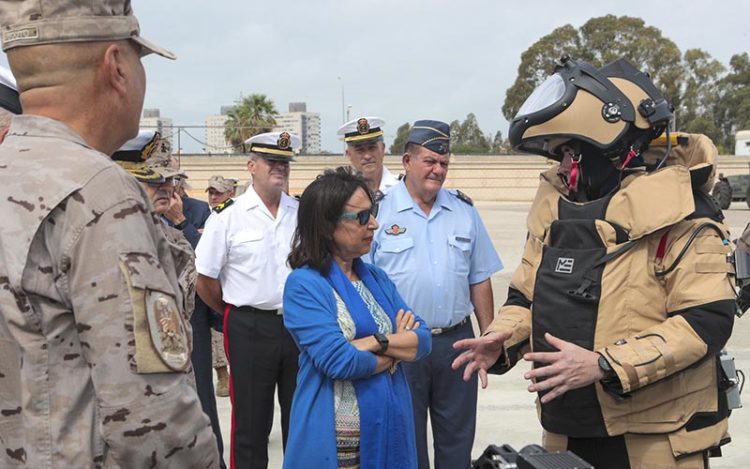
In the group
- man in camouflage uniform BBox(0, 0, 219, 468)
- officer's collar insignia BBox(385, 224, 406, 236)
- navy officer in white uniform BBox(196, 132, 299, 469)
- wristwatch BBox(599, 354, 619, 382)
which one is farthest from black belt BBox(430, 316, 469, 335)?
man in camouflage uniform BBox(0, 0, 219, 468)

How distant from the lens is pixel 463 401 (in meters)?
4.29

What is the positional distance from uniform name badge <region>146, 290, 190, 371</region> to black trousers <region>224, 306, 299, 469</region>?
306 cm

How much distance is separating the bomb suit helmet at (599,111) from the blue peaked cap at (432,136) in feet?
5.55

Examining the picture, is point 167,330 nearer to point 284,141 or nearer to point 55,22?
point 55,22

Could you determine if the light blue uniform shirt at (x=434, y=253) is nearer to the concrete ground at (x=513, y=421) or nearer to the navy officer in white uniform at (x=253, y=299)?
the navy officer in white uniform at (x=253, y=299)

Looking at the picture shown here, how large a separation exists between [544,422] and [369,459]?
26.8 inches

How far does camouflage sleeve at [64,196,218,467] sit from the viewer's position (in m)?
1.44

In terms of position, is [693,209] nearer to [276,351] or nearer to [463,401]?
[463,401]

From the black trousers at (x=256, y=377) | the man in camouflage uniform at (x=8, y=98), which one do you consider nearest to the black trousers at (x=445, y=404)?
the black trousers at (x=256, y=377)

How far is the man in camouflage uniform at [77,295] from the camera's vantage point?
144cm

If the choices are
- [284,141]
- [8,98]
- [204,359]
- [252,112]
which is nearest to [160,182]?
[284,141]

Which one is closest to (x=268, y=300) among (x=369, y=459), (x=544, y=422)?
(x=369, y=459)

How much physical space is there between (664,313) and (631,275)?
0.18 m

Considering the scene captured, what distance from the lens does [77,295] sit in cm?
143
